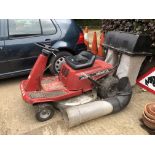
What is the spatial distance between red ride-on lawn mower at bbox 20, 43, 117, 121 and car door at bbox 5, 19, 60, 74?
0.90 metres

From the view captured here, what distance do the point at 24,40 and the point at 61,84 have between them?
4.80 feet

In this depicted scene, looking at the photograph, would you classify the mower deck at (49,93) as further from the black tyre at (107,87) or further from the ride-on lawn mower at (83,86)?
the black tyre at (107,87)

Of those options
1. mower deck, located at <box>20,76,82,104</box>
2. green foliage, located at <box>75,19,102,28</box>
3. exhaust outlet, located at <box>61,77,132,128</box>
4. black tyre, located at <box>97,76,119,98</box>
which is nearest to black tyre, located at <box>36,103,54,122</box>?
mower deck, located at <box>20,76,82,104</box>

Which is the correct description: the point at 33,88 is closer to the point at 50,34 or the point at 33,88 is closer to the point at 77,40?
the point at 50,34

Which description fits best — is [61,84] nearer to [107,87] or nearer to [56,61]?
[107,87]

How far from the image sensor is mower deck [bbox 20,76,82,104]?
360cm

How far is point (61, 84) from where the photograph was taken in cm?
421

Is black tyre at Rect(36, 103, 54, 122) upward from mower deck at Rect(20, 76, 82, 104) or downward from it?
downward

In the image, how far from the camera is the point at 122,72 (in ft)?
15.7

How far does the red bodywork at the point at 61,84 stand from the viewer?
3.78 metres

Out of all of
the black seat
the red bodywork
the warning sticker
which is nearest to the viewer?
the red bodywork

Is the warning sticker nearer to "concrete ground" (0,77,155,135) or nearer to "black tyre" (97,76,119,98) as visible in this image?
"concrete ground" (0,77,155,135)

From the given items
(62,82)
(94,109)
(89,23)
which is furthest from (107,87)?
(89,23)
